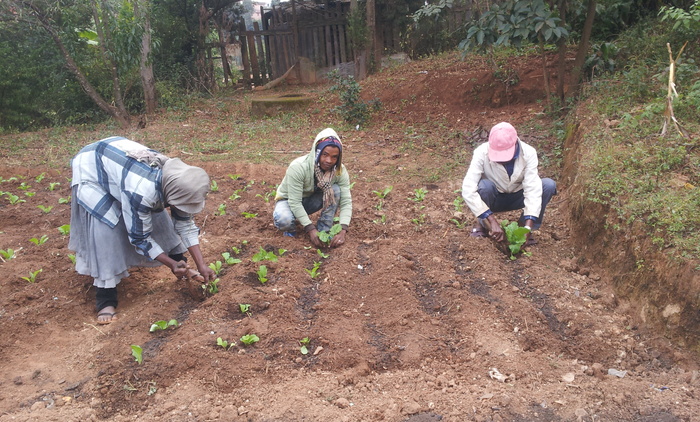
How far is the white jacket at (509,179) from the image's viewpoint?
4.12m

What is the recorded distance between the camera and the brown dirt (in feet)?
8.92

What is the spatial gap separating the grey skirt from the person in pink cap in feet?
8.19

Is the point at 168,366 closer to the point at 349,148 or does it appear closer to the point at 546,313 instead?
the point at 546,313

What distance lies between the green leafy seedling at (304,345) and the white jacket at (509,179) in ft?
5.91

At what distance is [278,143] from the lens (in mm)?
8414

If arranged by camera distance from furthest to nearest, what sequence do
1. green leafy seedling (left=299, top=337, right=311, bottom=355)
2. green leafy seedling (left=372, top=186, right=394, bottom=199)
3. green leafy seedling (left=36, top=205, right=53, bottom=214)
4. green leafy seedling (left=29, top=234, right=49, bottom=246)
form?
1. green leafy seedling (left=372, top=186, right=394, bottom=199)
2. green leafy seedling (left=36, top=205, right=53, bottom=214)
3. green leafy seedling (left=29, top=234, right=49, bottom=246)
4. green leafy seedling (left=299, top=337, right=311, bottom=355)

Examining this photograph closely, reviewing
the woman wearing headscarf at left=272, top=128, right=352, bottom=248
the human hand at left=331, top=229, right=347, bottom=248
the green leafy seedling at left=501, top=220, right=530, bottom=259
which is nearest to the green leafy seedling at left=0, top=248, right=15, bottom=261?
the woman wearing headscarf at left=272, top=128, right=352, bottom=248

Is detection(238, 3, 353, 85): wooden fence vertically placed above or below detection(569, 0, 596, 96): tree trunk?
above

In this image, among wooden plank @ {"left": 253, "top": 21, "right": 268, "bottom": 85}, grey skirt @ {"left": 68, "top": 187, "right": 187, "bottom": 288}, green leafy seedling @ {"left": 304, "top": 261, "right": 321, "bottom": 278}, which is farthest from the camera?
wooden plank @ {"left": 253, "top": 21, "right": 268, "bottom": 85}

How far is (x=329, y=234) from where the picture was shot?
4465 millimetres

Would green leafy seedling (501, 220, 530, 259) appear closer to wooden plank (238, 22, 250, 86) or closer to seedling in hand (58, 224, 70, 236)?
seedling in hand (58, 224, 70, 236)

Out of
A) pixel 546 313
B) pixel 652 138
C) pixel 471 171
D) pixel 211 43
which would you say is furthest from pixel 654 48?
pixel 211 43

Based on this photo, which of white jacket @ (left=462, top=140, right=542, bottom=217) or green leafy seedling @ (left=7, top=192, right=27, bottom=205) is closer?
white jacket @ (left=462, top=140, right=542, bottom=217)

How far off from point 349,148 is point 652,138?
4.32m
